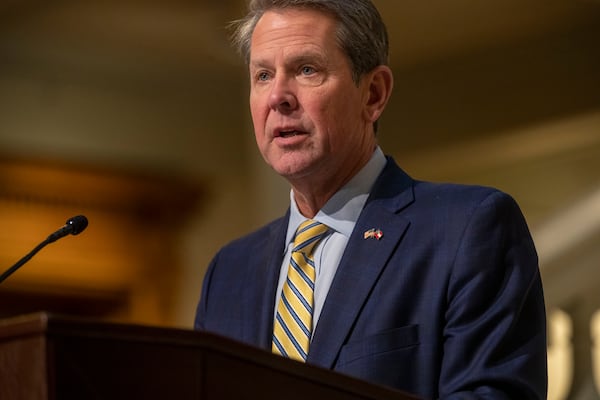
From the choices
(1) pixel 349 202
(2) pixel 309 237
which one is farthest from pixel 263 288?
(1) pixel 349 202

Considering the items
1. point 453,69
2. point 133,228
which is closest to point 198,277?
point 133,228

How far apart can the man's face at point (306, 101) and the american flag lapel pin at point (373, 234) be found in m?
0.18

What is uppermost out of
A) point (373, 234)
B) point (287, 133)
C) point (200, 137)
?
point (200, 137)

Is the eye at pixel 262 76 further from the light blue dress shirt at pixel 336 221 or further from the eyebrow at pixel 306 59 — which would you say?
the light blue dress shirt at pixel 336 221

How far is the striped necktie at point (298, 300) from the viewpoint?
8.47 feet

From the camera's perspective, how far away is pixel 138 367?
6.00ft

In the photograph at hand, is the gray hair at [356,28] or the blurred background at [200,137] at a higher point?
the blurred background at [200,137]

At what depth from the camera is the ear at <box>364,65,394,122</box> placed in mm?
2840

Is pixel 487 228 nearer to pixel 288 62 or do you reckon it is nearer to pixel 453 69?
pixel 288 62

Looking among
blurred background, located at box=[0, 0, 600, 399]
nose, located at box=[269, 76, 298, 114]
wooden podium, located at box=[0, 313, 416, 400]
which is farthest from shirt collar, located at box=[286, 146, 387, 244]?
blurred background, located at box=[0, 0, 600, 399]

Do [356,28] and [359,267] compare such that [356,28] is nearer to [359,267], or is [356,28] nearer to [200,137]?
[359,267]

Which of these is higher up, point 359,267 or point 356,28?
point 356,28

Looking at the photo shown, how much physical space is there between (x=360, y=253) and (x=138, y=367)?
0.84m

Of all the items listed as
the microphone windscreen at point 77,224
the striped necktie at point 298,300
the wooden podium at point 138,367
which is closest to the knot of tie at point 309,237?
the striped necktie at point 298,300
